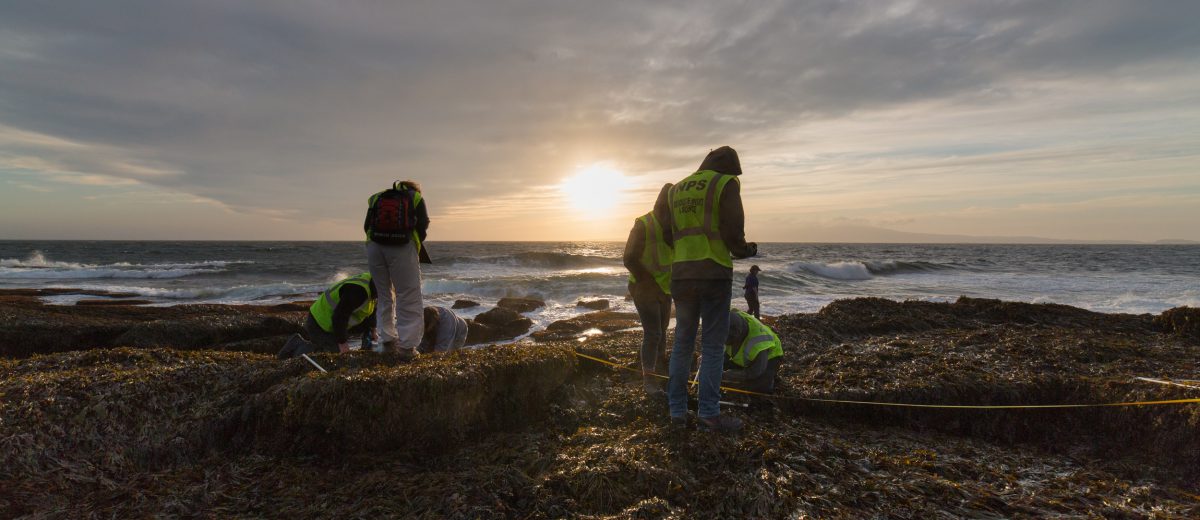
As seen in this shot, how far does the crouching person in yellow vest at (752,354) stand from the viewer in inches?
178

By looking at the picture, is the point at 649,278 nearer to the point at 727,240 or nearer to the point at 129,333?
the point at 727,240

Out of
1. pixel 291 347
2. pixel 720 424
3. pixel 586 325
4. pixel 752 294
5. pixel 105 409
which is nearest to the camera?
pixel 105 409

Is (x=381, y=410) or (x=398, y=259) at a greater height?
(x=398, y=259)

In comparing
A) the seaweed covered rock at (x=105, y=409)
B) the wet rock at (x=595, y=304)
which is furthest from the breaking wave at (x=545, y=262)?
the seaweed covered rock at (x=105, y=409)

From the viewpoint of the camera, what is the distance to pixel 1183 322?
7.84 meters

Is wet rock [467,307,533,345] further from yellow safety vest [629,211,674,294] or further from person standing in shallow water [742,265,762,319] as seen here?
yellow safety vest [629,211,674,294]

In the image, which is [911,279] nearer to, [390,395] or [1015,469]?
[1015,469]

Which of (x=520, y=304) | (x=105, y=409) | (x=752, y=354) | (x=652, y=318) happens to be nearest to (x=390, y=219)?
(x=105, y=409)

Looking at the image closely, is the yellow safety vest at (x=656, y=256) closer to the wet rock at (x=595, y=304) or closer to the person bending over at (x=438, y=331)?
the person bending over at (x=438, y=331)

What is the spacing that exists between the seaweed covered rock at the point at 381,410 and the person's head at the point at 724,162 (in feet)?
7.10

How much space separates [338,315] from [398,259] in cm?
113

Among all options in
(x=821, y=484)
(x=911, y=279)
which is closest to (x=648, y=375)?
(x=821, y=484)

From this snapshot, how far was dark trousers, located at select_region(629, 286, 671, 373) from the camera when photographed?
4.74 m

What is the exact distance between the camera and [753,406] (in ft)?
13.9
